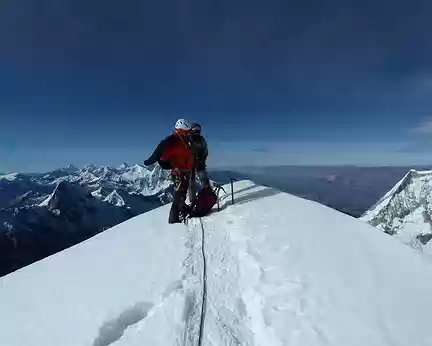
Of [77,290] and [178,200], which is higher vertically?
[178,200]

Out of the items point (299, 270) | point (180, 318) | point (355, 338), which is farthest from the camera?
point (299, 270)

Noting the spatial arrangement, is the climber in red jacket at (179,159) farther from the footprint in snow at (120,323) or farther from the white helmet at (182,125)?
the footprint in snow at (120,323)

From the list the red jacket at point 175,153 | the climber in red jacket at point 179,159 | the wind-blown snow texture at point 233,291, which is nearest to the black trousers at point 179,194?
the climber in red jacket at point 179,159

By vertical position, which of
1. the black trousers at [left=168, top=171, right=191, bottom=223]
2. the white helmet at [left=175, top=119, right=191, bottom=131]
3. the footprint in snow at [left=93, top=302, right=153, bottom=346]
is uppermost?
the white helmet at [left=175, top=119, right=191, bottom=131]

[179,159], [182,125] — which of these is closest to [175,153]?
[179,159]

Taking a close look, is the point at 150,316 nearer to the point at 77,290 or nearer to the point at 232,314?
the point at 232,314

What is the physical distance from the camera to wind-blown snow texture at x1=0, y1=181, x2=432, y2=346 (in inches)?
193

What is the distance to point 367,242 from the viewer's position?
7.86 meters

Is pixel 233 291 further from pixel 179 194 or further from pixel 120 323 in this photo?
pixel 179 194

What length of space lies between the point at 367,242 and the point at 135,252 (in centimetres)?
536

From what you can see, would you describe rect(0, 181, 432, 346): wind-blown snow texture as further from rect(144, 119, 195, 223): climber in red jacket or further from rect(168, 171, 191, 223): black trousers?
rect(144, 119, 195, 223): climber in red jacket

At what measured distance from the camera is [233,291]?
6.35 metres

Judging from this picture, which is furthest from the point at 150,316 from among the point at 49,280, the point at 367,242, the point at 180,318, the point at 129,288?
the point at 367,242

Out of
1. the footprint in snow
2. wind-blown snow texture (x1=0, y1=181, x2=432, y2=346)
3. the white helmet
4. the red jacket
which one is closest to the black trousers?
the red jacket
